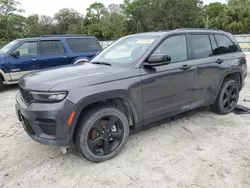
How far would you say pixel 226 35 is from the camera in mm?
4762

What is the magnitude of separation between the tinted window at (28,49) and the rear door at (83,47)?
49.2 inches

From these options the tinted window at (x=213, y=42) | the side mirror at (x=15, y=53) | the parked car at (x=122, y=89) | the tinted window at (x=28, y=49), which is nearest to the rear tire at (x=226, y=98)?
the parked car at (x=122, y=89)

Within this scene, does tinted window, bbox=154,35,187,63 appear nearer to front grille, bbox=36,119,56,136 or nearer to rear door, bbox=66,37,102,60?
front grille, bbox=36,119,56,136

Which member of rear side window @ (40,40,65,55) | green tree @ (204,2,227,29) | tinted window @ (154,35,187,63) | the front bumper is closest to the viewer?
the front bumper

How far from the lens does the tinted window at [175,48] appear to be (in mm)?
3674

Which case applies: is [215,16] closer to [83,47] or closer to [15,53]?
[83,47]

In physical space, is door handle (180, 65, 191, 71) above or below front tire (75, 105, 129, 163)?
above

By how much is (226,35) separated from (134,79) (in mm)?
2727

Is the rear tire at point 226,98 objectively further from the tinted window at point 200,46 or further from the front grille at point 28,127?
the front grille at point 28,127

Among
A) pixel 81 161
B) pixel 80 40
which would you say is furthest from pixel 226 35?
pixel 80 40

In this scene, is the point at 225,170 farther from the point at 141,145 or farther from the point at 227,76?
the point at 227,76

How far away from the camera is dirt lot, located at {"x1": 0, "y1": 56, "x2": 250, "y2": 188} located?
2.68m

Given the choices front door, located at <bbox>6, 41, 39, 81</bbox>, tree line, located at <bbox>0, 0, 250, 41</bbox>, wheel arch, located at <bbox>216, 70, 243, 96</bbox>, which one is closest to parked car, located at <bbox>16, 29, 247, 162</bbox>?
wheel arch, located at <bbox>216, 70, 243, 96</bbox>

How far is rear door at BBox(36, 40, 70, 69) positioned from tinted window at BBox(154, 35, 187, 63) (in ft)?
17.2
